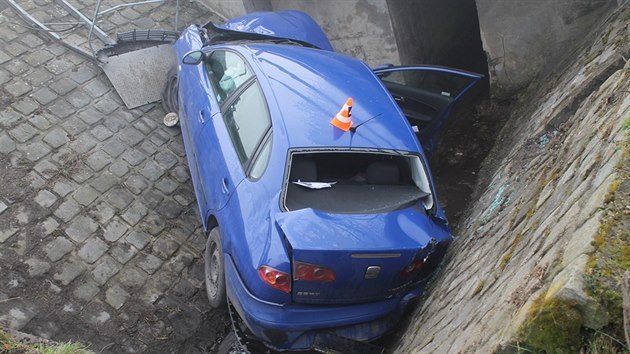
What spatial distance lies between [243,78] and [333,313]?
7.18 feet

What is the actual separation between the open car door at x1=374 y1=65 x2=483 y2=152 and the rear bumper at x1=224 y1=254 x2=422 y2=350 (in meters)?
1.90

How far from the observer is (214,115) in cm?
489

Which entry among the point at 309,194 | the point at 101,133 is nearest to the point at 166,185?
the point at 101,133

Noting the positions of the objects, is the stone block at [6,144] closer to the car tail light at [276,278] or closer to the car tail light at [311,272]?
the car tail light at [276,278]

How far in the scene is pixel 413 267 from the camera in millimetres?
3822

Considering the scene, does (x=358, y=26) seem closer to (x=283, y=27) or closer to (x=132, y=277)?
(x=283, y=27)

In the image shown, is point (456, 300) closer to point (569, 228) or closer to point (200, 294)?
point (569, 228)

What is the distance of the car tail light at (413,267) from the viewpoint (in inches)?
149

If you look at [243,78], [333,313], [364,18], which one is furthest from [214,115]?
[364,18]

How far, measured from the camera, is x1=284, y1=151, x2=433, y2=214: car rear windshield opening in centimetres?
400

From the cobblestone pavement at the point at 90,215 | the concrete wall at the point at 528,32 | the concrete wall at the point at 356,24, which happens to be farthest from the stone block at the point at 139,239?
the concrete wall at the point at 528,32

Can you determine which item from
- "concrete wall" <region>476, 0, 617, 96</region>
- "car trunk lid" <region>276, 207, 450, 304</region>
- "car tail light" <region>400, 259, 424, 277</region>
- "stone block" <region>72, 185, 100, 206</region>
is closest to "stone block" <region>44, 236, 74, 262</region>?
"stone block" <region>72, 185, 100, 206</region>

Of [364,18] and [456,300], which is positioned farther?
[364,18]

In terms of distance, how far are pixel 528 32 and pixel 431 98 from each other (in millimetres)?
1727
